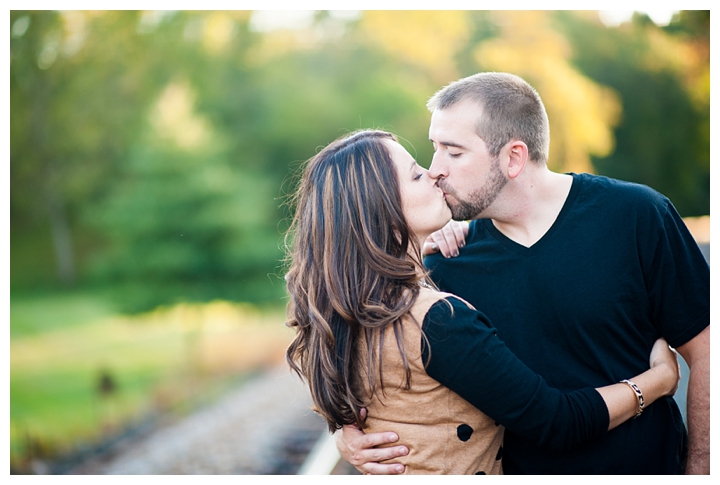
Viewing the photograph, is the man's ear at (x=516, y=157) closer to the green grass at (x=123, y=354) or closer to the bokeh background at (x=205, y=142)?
the bokeh background at (x=205, y=142)

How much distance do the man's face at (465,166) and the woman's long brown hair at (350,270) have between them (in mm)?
354

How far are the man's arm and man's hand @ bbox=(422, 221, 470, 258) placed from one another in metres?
0.68

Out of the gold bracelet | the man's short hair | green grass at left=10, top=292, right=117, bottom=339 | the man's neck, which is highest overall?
the man's short hair

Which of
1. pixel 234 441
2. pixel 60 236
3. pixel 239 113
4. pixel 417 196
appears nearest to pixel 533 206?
pixel 417 196

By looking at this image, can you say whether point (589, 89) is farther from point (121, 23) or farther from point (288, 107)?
point (121, 23)

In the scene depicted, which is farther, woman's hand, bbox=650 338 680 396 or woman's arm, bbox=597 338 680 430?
woman's hand, bbox=650 338 680 396

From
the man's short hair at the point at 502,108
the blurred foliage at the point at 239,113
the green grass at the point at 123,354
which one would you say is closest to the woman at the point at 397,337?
the man's short hair at the point at 502,108

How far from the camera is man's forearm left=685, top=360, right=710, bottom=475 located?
179 centimetres

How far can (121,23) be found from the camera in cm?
1497

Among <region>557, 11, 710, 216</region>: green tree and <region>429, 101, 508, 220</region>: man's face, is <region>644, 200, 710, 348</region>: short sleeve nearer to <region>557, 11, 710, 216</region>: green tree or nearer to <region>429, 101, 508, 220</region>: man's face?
<region>429, 101, 508, 220</region>: man's face

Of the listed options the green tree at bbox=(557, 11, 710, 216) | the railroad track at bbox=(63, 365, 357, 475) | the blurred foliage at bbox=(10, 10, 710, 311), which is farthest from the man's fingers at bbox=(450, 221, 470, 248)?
the green tree at bbox=(557, 11, 710, 216)

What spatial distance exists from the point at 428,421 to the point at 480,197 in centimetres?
69

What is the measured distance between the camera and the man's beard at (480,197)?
189cm

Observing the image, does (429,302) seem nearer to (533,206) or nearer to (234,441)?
(533,206)
